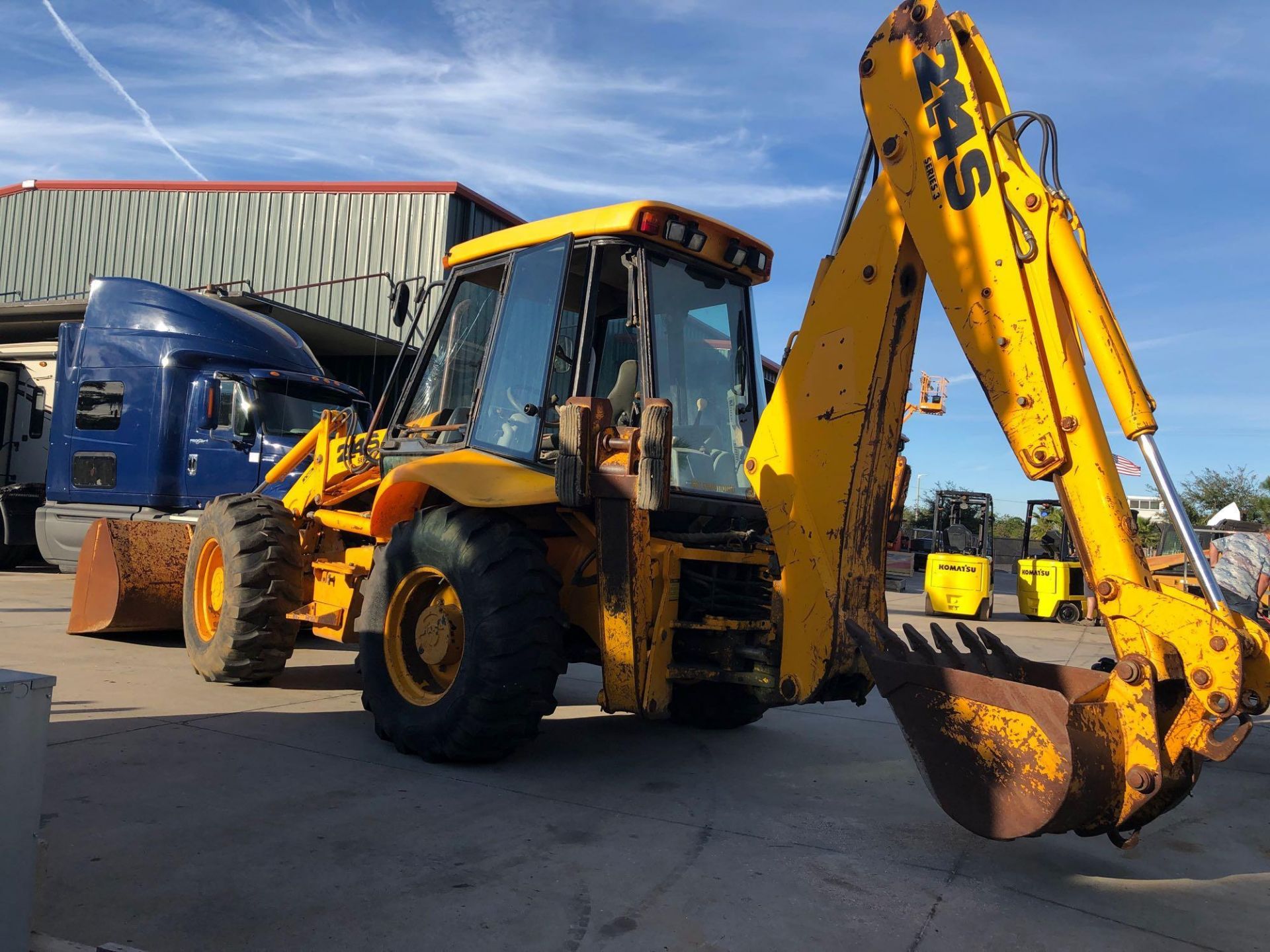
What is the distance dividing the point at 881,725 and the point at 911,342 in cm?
337

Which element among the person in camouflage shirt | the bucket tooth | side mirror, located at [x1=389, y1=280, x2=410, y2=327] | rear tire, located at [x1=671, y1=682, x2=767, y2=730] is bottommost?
rear tire, located at [x1=671, y1=682, x2=767, y2=730]

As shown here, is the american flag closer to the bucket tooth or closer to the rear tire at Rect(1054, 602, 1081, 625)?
the rear tire at Rect(1054, 602, 1081, 625)

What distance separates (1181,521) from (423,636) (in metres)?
3.37

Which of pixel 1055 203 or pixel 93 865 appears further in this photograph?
pixel 1055 203

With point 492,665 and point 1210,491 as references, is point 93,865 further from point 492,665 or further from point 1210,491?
point 1210,491

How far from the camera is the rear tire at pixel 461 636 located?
4.49 metres

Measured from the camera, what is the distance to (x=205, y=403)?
458 inches

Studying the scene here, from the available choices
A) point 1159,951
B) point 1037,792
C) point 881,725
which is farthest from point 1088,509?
point 881,725

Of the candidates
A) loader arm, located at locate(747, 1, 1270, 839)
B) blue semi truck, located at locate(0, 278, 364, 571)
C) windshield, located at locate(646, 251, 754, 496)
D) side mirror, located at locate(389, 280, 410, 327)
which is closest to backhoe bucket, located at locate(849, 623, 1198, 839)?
loader arm, located at locate(747, 1, 1270, 839)

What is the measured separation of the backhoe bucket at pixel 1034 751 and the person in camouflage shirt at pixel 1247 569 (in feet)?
12.3

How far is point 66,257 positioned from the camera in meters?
21.8

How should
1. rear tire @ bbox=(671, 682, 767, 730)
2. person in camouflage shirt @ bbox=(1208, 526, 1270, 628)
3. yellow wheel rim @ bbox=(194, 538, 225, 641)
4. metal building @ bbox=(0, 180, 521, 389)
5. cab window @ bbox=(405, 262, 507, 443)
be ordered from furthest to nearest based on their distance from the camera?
metal building @ bbox=(0, 180, 521, 389), yellow wheel rim @ bbox=(194, 538, 225, 641), person in camouflage shirt @ bbox=(1208, 526, 1270, 628), rear tire @ bbox=(671, 682, 767, 730), cab window @ bbox=(405, 262, 507, 443)

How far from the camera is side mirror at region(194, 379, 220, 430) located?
11602 mm

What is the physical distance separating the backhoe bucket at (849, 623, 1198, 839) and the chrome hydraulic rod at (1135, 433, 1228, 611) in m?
0.37
